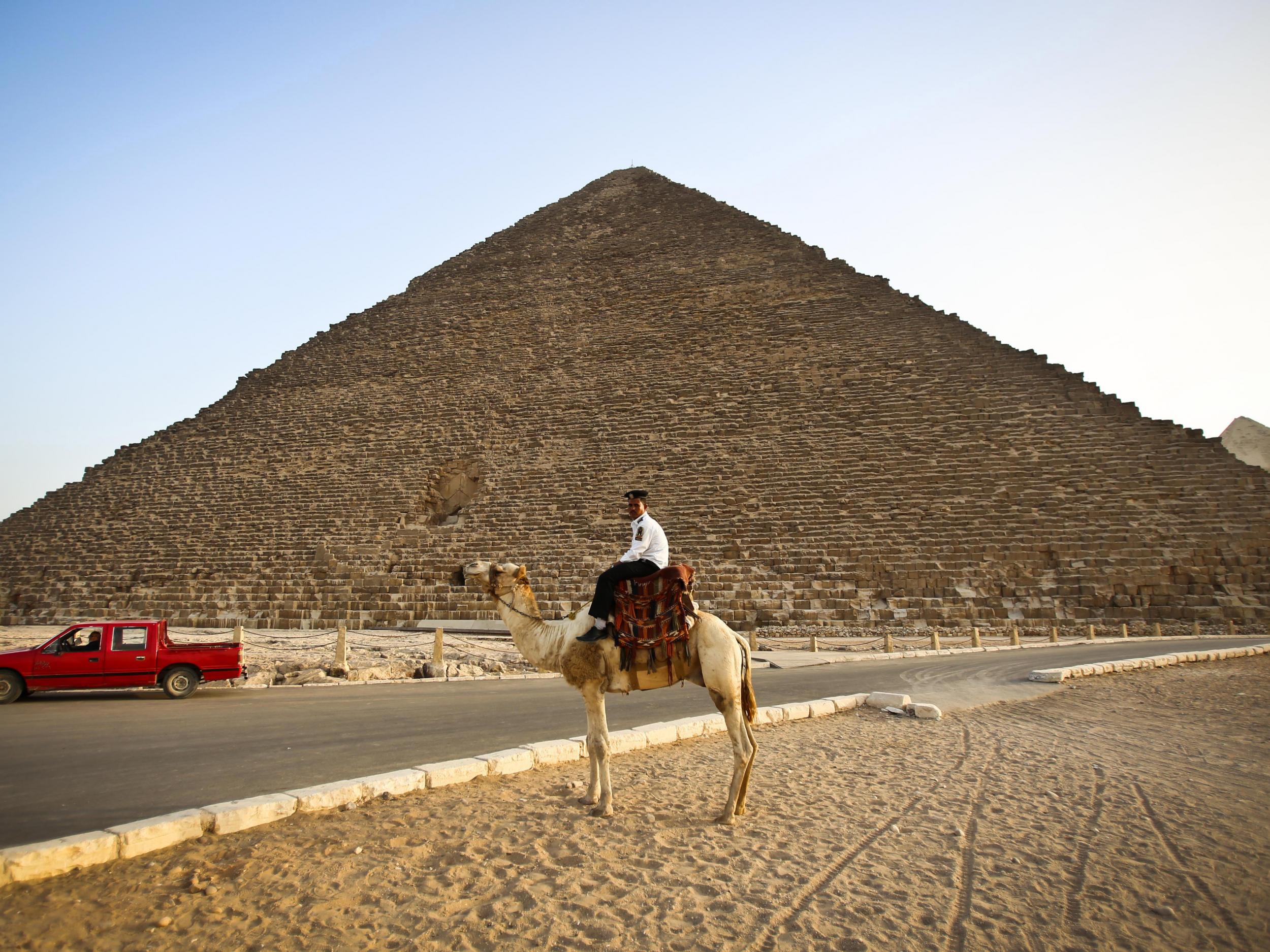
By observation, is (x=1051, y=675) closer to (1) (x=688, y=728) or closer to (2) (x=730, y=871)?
(1) (x=688, y=728)

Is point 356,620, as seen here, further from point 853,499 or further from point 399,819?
point 399,819

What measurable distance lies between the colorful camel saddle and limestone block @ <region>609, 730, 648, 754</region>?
1302 millimetres

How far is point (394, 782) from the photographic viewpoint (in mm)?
3141

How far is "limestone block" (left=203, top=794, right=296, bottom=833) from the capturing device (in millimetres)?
2600

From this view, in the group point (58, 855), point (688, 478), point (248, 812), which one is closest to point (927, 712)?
point (248, 812)

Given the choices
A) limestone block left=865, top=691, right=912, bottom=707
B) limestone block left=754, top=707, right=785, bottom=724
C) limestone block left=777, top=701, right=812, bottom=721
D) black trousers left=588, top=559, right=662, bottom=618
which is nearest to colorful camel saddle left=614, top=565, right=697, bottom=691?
black trousers left=588, top=559, right=662, bottom=618

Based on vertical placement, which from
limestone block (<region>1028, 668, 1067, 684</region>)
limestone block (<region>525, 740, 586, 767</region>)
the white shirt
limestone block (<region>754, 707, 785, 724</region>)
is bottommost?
limestone block (<region>1028, 668, 1067, 684</region>)

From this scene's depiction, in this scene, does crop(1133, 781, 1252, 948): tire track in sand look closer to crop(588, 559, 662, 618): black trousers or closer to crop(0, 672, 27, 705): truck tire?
crop(588, 559, 662, 618): black trousers

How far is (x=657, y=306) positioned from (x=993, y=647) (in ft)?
57.5

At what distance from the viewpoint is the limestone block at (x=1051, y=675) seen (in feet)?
23.5

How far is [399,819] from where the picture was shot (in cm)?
280

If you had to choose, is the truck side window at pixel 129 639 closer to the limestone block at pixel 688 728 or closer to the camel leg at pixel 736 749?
the limestone block at pixel 688 728

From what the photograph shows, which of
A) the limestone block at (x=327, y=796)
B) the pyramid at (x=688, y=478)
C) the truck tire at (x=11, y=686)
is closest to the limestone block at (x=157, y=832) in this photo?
the limestone block at (x=327, y=796)

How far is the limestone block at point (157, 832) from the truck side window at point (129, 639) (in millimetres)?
5143
